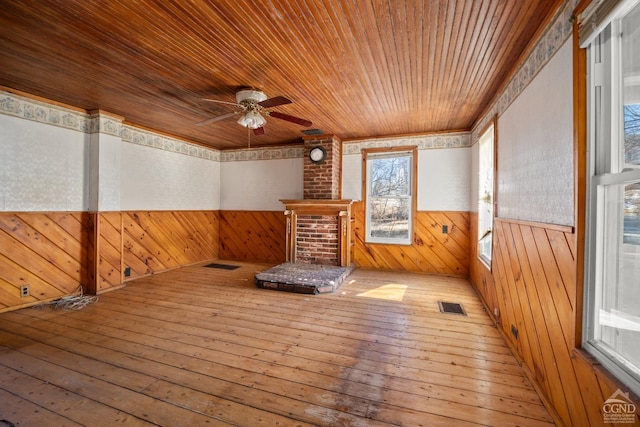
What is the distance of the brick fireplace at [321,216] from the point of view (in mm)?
4766

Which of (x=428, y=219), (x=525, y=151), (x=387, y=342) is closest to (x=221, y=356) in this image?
(x=387, y=342)

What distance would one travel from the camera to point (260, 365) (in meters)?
2.03

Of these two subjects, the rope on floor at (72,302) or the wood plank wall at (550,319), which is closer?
the wood plank wall at (550,319)

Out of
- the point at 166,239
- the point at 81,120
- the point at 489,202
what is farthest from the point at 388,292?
the point at 81,120

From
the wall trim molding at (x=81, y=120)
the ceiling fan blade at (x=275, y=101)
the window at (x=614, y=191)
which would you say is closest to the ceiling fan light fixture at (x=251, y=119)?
the ceiling fan blade at (x=275, y=101)

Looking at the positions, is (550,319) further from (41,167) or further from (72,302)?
(41,167)

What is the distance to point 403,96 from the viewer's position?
3184 mm

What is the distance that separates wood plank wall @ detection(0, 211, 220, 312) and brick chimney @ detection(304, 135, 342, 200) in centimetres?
268

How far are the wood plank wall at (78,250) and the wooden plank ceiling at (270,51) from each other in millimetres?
1579

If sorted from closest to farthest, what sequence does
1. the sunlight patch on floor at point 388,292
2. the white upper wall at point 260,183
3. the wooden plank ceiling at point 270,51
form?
the wooden plank ceiling at point 270,51, the sunlight patch on floor at point 388,292, the white upper wall at point 260,183

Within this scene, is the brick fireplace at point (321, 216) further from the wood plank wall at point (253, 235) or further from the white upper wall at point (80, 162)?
the white upper wall at point (80, 162)

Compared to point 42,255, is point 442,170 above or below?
above

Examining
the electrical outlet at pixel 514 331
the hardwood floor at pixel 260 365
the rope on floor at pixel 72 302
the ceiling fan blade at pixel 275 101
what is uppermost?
the ceiling fan blade at pixel 275 101

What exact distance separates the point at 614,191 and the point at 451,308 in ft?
7.61
